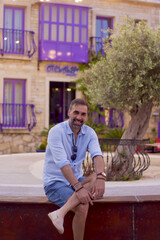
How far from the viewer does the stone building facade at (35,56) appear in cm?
1745

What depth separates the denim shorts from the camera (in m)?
3.90

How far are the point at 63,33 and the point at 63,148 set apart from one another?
48.3ft

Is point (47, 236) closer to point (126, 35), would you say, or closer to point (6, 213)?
point (6, 213)

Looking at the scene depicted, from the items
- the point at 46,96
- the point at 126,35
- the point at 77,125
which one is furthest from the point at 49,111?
the point at 77,125

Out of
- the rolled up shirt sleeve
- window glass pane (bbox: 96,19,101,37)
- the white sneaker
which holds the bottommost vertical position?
the white sneaker

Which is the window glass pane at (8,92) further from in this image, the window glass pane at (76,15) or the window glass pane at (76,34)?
the window glass pane at (76,15)

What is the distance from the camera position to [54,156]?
393cm

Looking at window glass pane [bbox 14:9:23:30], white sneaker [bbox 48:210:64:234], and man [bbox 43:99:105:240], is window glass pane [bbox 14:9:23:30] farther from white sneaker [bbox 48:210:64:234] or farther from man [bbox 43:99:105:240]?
white sneaker [bbox 48:210:64:234]

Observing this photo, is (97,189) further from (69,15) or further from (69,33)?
(69,15)

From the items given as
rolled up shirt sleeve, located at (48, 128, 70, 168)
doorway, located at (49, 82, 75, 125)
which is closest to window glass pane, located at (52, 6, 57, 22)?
doorway, located at (49, 82, 75, 125)

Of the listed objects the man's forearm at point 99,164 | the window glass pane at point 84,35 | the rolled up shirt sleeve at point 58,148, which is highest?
the window glass pane at point 84,35

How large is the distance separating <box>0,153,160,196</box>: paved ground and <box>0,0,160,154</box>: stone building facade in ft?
18.3

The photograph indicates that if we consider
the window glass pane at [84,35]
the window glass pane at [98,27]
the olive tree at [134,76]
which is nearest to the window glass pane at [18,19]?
the window glass pane at [84,35]

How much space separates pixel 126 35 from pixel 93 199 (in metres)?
5.57
